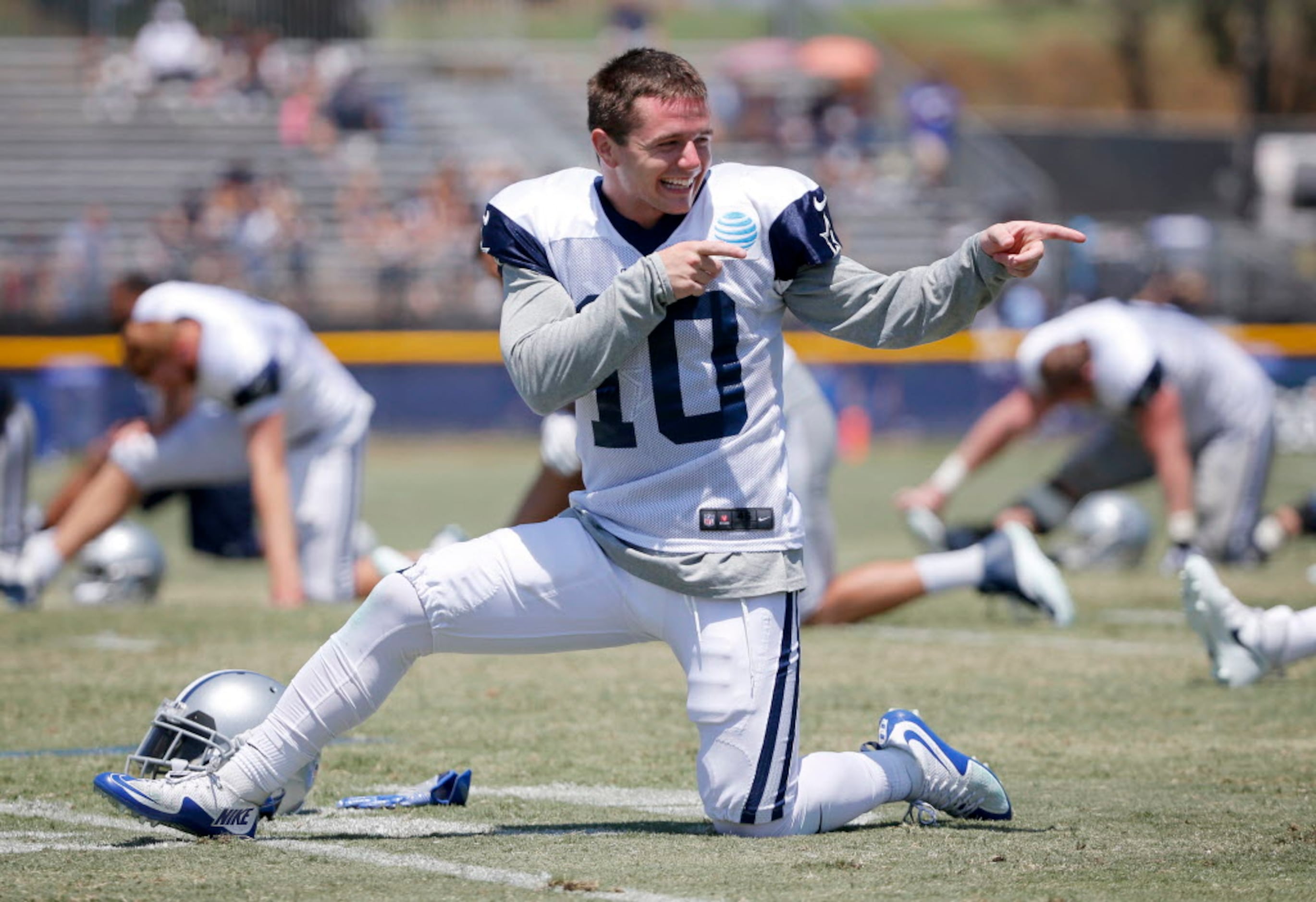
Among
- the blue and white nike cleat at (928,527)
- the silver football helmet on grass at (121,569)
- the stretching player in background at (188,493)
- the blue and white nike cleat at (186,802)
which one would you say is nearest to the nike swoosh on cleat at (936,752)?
the blue and white nike cleat at (186,802)

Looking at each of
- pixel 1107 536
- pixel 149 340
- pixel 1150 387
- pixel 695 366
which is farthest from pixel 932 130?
pixel 695 366

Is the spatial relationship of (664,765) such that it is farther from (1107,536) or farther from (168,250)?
(168,250)

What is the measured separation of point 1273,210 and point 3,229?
65.8 feet

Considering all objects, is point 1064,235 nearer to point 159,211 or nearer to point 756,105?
point 159,211

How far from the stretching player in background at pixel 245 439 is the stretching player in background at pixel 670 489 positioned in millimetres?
4576

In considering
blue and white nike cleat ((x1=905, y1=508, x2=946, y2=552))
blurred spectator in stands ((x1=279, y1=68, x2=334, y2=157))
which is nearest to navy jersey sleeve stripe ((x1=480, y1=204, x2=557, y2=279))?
blue and white nike cleat ((x1=905, y1=508, x2=946, y2=552))

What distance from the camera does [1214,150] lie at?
36.0 metres

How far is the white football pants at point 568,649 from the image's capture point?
423 cm

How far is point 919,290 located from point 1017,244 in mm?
239

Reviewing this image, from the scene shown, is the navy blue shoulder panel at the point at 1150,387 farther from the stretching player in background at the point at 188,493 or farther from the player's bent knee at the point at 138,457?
the player's bent knee at the point at 138,457

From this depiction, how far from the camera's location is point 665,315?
4133 mm

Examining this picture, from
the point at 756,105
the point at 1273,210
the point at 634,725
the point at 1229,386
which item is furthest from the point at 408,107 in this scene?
the point at 634,725

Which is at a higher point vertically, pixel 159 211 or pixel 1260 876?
pixel 1260 876

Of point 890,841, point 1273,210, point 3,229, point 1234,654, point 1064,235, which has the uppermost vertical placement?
point 1064,235
